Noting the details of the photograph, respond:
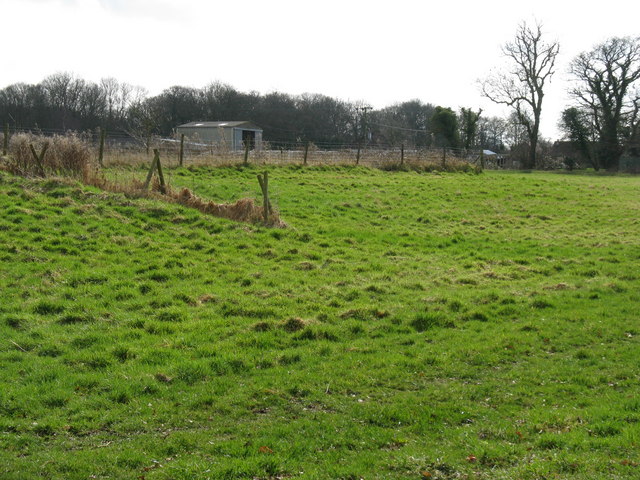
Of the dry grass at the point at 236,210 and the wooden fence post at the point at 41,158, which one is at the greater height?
the wooden fence post at the point at 41,158

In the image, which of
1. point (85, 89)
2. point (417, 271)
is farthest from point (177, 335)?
point (85, 89)

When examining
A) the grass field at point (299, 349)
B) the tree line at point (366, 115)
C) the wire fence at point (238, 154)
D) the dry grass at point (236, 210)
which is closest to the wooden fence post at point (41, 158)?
the grass field at point (299, 349)

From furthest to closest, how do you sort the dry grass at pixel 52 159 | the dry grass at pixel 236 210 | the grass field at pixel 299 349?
the dry grass at pixel 52 159 → the dry grass at pixel 236 210 → the grass field at pixel 299 349

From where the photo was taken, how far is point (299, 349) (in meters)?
8.66

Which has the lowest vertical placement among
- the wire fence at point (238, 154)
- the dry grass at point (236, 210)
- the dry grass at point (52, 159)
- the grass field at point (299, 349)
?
the grass field at point (299, 349)

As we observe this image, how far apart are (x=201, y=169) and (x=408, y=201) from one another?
33.0 feet

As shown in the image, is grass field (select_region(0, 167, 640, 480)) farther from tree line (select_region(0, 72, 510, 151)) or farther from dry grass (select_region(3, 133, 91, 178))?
tree line (select_region(0, 72, 510, 151))

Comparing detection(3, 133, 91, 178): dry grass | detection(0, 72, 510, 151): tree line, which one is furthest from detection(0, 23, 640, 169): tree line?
detection(3, 133, 91, 178): dry grass

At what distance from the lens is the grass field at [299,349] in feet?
18.2

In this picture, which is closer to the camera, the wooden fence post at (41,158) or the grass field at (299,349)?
the grass field at (299,349)

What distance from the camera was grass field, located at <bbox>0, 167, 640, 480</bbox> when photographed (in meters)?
5.55

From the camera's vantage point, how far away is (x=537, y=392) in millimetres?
7297

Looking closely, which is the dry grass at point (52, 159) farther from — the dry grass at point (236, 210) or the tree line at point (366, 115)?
the tree line at point (366, 115)

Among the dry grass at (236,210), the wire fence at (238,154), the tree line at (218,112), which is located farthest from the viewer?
the tree line at (218,112)
